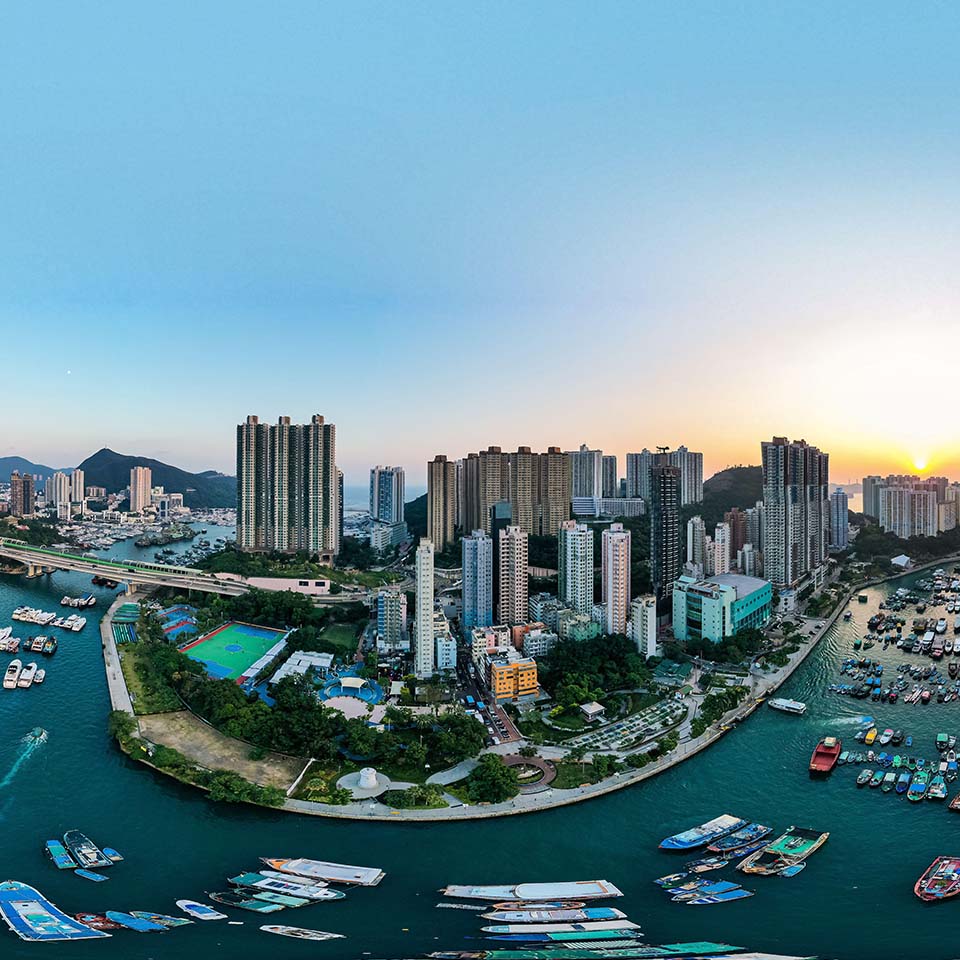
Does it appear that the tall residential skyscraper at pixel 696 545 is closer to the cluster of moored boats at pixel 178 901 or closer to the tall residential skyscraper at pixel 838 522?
the tall residential skyscraper at pixel 838 522

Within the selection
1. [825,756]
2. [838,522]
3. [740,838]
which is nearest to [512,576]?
[825,756]

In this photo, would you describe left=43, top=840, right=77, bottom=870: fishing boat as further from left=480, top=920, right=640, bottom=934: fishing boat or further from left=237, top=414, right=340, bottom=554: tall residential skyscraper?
left=237, top=414, right=340, bottom=554: tall residential skyscraper

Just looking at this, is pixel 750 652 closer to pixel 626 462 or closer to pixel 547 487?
pixel 547 487

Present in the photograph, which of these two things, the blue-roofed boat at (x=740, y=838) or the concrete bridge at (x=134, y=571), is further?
the concrete bridge at (x=134, y=571)

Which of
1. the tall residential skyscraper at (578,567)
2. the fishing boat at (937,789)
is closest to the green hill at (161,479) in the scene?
the tall residential skyscraper at (578,567)

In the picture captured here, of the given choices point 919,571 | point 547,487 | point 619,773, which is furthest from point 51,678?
point 919,571

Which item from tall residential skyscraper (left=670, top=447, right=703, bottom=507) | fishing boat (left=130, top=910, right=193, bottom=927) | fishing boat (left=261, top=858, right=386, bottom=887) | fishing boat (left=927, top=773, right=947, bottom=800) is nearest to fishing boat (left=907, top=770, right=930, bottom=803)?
fishing boat (left=927, top=773, right=947, bottom=800)
